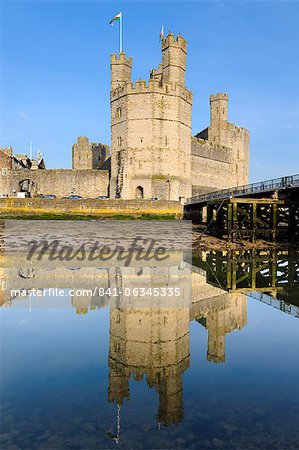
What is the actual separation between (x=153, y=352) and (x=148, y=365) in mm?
533

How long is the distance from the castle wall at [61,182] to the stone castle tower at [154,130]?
12.6 ft

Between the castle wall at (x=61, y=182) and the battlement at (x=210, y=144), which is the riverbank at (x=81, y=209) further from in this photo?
the battlement at (x=210, y=144)

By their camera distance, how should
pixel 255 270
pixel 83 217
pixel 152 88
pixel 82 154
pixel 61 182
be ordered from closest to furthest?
pixel 255 270 → pixel 83 217 → pixel 152 88 → pixel 61 182 → pixel 82 154

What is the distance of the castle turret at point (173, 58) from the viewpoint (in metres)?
46.9

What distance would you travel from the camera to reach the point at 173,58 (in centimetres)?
4688

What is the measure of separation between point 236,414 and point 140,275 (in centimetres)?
964

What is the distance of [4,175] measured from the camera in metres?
51.7

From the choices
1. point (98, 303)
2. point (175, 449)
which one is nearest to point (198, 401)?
point (175, 449)

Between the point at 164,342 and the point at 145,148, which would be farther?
the point at 145,148

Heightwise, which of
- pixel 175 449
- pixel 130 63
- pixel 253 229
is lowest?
pixel 175 449

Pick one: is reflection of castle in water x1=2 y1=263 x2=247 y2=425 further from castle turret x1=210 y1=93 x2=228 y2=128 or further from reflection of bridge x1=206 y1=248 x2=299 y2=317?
castle turret x1=210 y1=93 x2=228 y2=128

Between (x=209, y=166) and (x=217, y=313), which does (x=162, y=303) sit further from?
(x=209, y=166)

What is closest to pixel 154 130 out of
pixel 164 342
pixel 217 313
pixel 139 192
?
pixel 139 192

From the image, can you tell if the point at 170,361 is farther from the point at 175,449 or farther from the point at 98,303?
the point at 98,303
